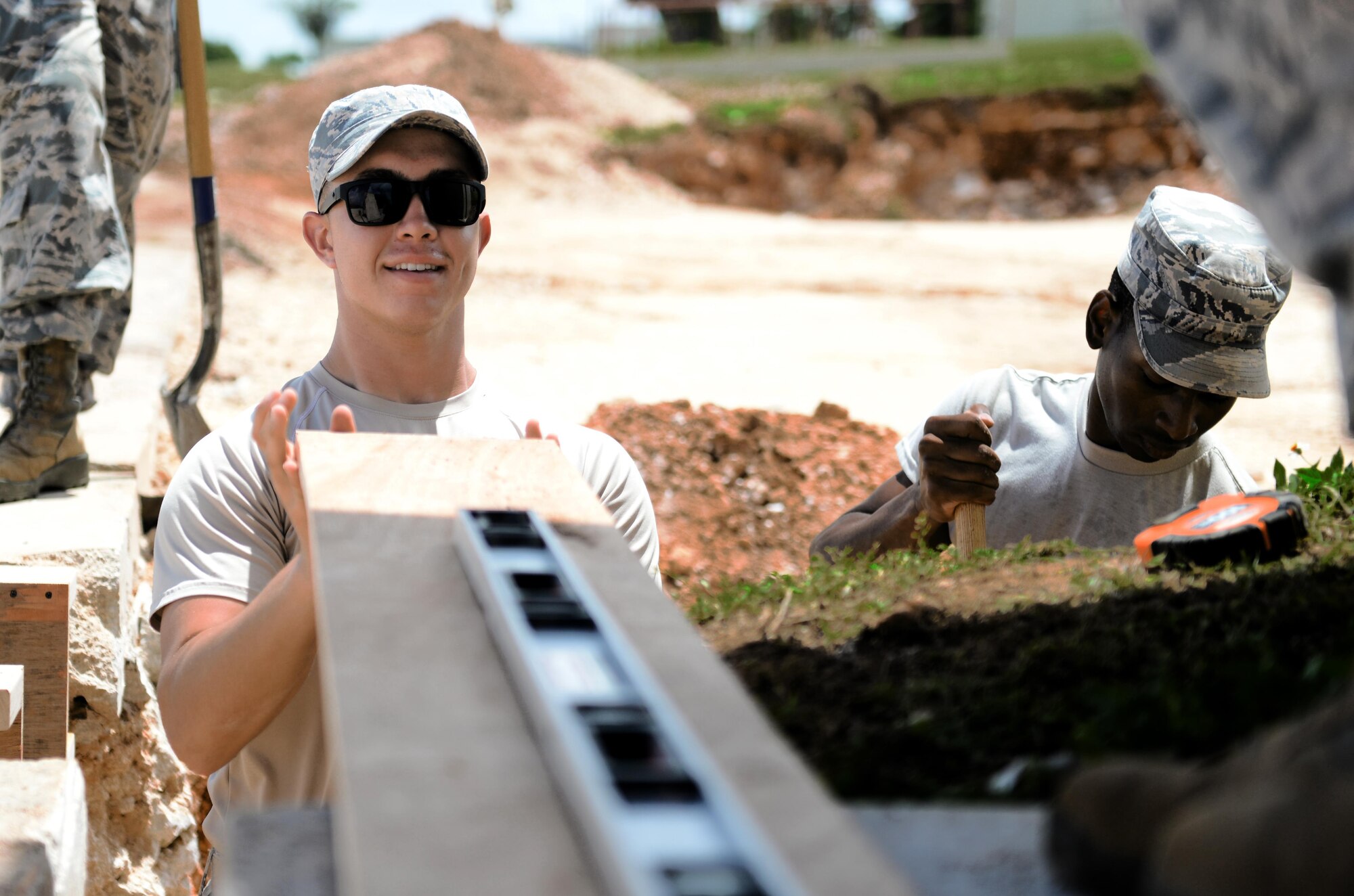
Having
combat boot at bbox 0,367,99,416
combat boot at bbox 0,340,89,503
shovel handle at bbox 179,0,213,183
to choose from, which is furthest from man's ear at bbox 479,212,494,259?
shovel handle at bbox 179,0,213,183

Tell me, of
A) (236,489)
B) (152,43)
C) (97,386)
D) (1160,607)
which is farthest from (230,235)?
(1160,607)

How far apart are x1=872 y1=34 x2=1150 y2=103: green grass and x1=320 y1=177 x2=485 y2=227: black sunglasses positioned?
22006 mm

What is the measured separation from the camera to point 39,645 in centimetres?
329

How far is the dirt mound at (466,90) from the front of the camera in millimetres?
24828

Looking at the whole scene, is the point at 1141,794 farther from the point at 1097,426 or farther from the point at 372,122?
the point at 1097,426

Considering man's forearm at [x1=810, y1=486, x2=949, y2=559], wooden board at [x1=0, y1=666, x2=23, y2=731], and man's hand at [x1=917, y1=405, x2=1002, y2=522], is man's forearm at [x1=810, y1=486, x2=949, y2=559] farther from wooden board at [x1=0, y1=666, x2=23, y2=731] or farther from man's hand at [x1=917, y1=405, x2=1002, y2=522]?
wooden board at [x1=0, y1=666, x2=23, y2=731]

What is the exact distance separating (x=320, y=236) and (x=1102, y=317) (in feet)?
6.30

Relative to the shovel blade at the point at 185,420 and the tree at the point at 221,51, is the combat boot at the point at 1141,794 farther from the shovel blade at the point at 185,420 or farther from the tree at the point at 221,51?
the tree at the point at 221,51

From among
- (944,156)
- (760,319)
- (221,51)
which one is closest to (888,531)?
(760,319)

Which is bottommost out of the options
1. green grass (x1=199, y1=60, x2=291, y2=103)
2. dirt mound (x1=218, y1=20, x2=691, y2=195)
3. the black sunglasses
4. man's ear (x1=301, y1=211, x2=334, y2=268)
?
green grass (x1=199, y1=60, x2=291, y2=103)

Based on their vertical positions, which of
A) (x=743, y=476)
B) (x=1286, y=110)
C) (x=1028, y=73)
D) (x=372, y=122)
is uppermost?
(x=1286, y=110)

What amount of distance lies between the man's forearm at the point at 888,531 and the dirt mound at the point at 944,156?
777 inches

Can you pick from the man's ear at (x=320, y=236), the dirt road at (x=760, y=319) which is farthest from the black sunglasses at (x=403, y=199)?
the dirt road at (x=760, y=319)

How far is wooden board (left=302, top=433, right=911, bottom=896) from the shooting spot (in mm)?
1068
